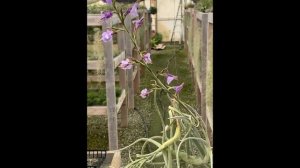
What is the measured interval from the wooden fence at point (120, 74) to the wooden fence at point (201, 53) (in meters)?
0.10

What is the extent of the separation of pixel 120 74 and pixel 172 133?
180 mm

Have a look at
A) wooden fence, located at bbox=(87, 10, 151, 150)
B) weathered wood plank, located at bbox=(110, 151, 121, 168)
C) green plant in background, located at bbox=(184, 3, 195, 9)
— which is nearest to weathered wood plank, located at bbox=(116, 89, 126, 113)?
wooden fence, located at bbox=(87, 10, 151, 150)

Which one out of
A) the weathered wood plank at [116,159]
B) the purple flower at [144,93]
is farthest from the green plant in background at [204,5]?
the weathered wood plank at [116,159]

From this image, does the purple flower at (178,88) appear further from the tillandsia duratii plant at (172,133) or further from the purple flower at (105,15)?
the purple flower at (105,15)

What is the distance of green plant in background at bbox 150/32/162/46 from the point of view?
107 centimetres

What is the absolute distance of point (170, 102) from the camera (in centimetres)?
106

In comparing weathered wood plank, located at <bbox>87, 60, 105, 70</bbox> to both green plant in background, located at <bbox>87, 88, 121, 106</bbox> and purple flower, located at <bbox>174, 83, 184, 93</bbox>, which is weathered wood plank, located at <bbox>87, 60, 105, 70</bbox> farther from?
purple flower, located at <bbox>174, 83, 184, 93</bbox>

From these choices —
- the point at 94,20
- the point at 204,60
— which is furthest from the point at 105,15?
the point at 204,60

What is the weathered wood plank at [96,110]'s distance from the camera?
40.6 inches

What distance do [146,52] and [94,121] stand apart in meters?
0.19
